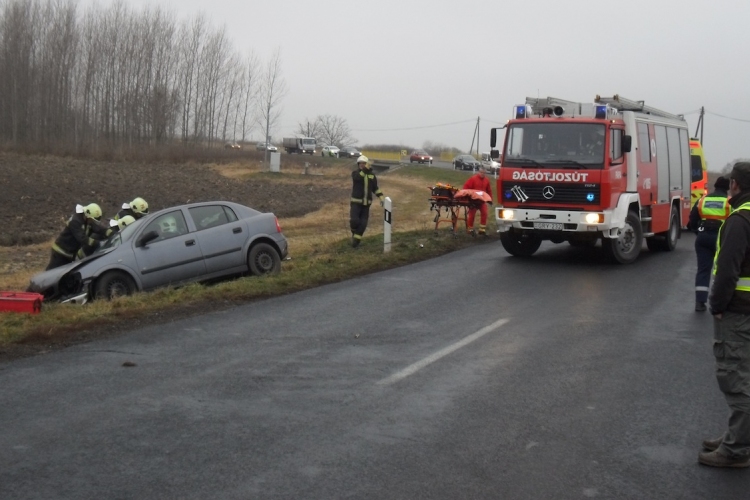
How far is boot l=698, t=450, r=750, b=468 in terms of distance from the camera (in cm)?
546

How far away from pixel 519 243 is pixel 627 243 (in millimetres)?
2020

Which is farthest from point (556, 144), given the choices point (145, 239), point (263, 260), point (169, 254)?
point (145, 239)

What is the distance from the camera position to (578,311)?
1102 centimetres

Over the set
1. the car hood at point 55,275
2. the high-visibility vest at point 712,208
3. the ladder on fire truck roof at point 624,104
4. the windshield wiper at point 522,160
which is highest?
the ladder on fire truck roof at point 624,104

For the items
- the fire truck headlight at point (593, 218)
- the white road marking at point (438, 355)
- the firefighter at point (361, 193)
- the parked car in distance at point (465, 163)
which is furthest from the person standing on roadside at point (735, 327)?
the parked car in distance at point (465, 163)

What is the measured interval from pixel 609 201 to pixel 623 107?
8.44ft

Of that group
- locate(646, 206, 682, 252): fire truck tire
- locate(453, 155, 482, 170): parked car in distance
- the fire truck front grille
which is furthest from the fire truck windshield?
locate(453, 155, 482, 170): parked car in distance

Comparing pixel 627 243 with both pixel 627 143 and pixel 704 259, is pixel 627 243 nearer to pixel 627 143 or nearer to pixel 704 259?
pixel 627 143

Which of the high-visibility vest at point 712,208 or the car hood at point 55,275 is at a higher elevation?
the high-visibility vest at point 712,208

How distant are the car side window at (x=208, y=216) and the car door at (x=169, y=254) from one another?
24 cm

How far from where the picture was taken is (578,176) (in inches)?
582

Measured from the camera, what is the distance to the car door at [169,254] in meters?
13.3

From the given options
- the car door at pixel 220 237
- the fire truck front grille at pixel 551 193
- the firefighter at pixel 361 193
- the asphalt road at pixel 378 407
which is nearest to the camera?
the asphalt road at pixel 378 407

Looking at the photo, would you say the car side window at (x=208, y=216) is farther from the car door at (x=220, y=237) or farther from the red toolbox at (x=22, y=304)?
the red toolbox at (x=22, y=304)
